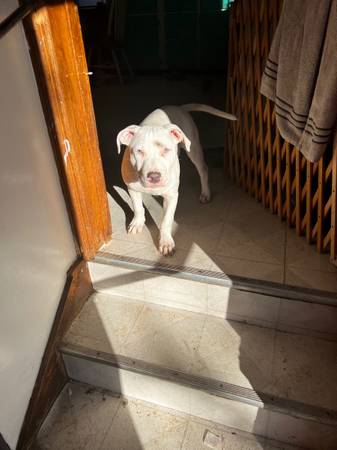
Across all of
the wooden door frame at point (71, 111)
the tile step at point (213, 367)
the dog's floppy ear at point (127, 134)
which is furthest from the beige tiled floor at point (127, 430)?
the dog's floppy ear at point (127, 134)

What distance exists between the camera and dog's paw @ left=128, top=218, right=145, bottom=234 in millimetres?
2414

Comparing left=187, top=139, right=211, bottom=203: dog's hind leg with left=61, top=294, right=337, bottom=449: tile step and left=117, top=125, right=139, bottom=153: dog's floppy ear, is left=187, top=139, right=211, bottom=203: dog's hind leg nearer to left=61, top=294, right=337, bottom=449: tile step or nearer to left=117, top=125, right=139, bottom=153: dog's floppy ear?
left=117, top=125, right=139, bottom=153: dog's floppy ear

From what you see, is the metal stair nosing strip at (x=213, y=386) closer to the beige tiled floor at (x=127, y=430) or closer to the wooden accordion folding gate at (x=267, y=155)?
the beige tiled floor at (x=127, y=430)

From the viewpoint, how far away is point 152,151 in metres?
1.92

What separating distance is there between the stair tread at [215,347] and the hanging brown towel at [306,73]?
3.06 ft

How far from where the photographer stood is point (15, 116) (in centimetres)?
155

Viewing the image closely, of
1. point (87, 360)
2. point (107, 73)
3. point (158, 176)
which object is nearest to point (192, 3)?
point (107, 73)

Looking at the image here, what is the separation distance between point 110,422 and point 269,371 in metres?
0.81

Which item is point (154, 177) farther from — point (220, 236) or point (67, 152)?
point (220, 236)

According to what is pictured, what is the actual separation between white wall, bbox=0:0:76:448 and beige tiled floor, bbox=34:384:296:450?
23 centimetres

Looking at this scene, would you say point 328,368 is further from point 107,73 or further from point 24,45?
point 107,73

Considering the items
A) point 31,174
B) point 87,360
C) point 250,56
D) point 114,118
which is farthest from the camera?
point 114,118

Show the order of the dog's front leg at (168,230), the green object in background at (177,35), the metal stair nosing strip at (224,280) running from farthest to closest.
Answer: the green object in background at (177,35), the dog's front leg at (168,230), the metal stair nosing strip at (224,280)

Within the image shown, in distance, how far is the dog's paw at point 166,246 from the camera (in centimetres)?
219
